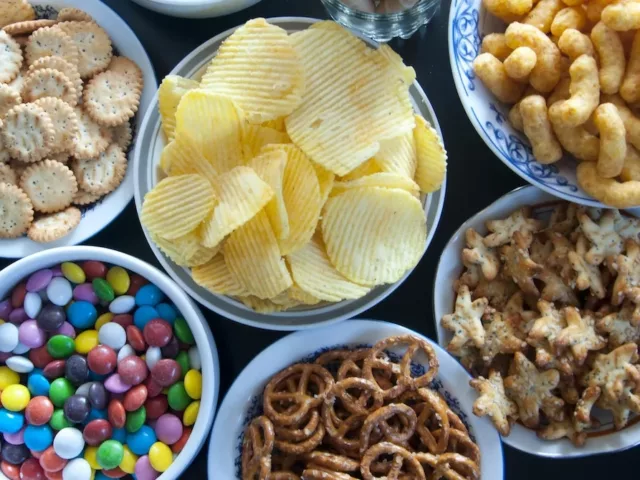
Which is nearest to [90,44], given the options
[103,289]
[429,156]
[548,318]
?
[103,289]

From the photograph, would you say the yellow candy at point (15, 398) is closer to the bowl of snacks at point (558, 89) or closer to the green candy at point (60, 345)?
the green candy at point (60, 345)

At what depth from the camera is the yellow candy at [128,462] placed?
4.09ft

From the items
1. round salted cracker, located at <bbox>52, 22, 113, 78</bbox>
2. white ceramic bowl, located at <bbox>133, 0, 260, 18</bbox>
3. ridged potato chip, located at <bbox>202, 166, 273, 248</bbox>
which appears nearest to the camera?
ridged potato chip, located at <bbox>202, 166, 273, 248</bbox>

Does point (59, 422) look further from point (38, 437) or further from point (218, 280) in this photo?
point (218, 280)

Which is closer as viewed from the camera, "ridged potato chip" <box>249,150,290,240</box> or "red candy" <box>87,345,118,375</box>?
"ridged potato chip" <box>249,150,290,240</box>

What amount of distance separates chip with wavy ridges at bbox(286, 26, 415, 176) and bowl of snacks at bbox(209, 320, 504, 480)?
33 cm

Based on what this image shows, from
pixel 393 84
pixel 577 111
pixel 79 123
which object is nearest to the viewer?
pixel 577 111

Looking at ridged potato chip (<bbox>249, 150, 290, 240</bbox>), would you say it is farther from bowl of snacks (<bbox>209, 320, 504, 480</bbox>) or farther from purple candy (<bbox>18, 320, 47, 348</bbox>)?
purple candy (<bbox>18, 320, 47, 348</bbox>)

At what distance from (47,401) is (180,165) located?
486 mm

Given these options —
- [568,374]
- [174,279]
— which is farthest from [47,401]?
[568,374]

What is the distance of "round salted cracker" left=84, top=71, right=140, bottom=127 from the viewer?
1279 millimetres

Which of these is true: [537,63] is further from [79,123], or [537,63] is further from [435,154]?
[79,123]

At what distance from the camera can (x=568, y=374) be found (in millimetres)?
1234

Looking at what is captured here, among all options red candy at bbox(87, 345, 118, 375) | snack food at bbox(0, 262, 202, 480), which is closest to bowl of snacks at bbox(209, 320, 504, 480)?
snack food at bbox(0, 262, 202, 480)
